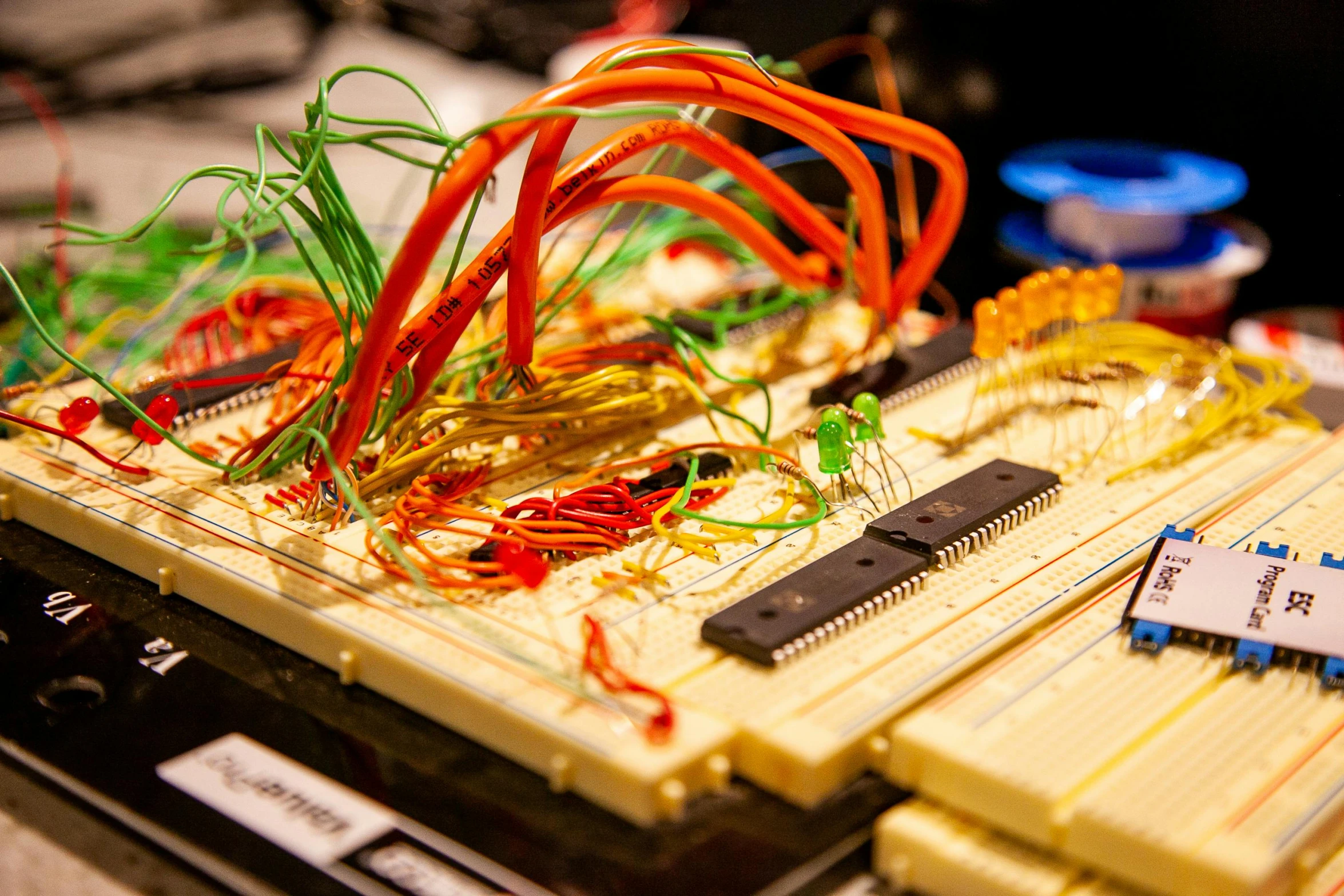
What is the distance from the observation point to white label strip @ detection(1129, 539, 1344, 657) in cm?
136

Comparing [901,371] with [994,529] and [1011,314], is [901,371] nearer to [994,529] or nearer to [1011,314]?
[1011,314]

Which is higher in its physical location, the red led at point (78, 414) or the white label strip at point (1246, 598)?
the red led at point (78, 414)

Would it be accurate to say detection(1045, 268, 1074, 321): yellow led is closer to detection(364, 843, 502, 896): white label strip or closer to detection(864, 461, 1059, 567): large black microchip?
detection(864, 461, 1059, 567): large black microchip

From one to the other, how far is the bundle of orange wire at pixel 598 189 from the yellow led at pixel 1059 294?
222 millimetres

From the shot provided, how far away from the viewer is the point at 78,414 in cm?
177

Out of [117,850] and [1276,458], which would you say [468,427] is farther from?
[1276,458]

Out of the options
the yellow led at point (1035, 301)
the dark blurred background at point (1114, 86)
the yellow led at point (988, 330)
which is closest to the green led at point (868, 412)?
the yellow led at point (988, 330)

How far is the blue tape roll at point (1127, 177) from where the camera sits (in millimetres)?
2557

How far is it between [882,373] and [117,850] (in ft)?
4.55

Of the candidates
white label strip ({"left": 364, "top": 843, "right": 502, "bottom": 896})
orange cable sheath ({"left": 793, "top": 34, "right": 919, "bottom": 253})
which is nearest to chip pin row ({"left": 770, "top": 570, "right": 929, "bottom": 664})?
white label strip ({"left": 364, "top": 843, "right": 502, "bottom": 896})

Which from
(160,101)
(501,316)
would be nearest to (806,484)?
(501,316)

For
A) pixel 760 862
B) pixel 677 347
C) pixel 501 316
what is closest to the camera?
pixel 760 862

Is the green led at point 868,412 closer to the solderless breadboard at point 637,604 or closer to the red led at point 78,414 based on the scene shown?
the solderless breadboard at point 637,604

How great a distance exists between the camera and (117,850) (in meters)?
1.28
